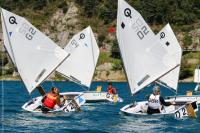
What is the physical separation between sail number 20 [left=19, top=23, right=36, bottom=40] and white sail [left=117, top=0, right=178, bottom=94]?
8002 mm

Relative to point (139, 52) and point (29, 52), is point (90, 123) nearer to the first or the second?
point (139, 52)

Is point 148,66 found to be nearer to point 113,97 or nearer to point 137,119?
point 137,119

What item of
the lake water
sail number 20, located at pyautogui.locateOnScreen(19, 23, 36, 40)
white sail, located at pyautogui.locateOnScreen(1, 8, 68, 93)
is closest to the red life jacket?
the lake water

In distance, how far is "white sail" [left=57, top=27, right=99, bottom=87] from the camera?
58719 millimetres

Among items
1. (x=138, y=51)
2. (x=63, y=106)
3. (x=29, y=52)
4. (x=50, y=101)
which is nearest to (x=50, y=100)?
(x=50, y=101)

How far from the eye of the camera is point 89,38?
60.8 m

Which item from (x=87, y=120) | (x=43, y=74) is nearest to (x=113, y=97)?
(x=43, y=74)

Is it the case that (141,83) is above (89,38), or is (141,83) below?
below

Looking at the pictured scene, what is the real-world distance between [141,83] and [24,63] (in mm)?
9886

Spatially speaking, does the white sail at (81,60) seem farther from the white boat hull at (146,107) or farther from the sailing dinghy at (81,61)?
the white boat hull at (146,107)

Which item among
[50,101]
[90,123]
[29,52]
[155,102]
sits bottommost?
[90,123]

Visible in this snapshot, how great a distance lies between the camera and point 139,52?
4184 cm

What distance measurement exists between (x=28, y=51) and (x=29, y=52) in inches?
4.5

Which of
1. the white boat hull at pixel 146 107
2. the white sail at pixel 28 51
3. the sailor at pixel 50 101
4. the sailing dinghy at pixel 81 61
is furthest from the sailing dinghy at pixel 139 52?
the sailing dinghy at pixel 81 61
